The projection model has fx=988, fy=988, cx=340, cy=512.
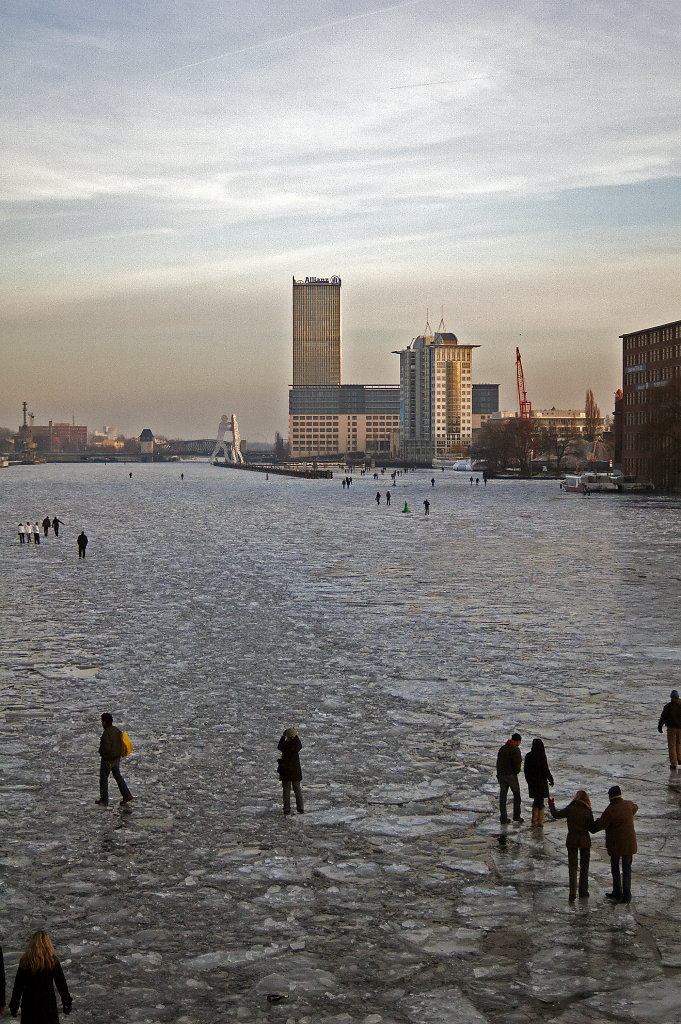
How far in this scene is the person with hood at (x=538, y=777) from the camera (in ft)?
50.8

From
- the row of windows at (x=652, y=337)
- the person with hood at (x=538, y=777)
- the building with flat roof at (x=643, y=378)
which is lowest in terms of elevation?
the person with hood at (x=538, y=777)

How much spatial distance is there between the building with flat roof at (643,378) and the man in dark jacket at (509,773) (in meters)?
121

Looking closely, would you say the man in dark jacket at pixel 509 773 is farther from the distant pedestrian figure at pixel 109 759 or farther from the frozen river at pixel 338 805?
the distant pedestrian figure at pixel 109 759

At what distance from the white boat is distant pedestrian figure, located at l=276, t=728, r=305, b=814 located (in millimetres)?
128451

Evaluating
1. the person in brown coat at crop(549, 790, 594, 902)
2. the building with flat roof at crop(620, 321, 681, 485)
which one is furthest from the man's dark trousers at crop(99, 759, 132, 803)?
the building with flat roof at crop(620, 321, 681, 485)

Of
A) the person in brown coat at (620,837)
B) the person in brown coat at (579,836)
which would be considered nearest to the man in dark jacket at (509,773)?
the person in brown coat at (579,836)

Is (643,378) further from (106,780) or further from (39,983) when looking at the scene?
(39,983)

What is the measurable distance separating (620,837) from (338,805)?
536 cm

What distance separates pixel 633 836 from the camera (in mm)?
12938

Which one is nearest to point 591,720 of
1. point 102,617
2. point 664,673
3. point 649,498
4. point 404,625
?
point 664,673

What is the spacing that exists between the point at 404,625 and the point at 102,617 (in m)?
10.9

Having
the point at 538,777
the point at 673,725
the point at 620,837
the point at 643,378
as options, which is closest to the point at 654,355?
the point at 643,378

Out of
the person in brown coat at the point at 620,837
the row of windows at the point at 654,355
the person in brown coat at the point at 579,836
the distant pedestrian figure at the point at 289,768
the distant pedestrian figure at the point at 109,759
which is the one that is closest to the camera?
the person in brown coat at the point at 620,837

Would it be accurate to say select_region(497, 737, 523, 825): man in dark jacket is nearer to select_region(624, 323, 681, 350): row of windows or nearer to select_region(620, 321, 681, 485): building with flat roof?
select_region(620, 321, 681, 485): building with flat roof
